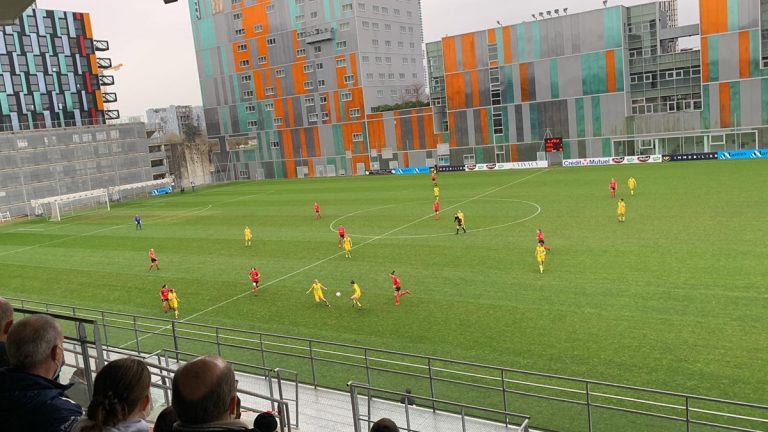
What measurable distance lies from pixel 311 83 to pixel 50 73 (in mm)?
31058

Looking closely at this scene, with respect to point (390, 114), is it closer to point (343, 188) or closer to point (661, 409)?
point (343, 188)

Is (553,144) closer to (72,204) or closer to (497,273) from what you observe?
(497,273)

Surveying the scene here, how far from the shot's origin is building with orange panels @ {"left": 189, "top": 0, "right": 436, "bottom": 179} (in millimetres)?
72812

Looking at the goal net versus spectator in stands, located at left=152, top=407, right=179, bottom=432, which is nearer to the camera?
spectator in stands, located at left=152, top=407, right=179, bottom=432

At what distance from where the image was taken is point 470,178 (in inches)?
2216

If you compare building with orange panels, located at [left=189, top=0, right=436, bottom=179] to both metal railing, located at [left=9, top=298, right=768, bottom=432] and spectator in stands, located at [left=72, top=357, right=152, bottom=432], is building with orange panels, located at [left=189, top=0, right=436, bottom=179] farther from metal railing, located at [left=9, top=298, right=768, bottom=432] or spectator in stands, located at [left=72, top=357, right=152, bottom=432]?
spectator in stands, located at [left=72, top=357, right=152, bottom=432]

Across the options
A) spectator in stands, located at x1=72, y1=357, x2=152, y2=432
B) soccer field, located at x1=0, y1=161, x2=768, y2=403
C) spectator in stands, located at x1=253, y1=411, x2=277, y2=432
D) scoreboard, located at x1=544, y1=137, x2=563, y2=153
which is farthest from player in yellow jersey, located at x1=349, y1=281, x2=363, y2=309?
scoreboard, located at x1=544, y1=137, x2=563, y2=153

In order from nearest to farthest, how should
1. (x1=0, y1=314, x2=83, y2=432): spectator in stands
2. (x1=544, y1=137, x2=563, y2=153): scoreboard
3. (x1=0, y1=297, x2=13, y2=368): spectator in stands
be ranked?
1. (x1=0, y1=314, x2=83, y2=432): spectator in stands
2. (x1=0, y1=297, x2=13, y2=368): spectator in stands
3. (x1=544, y1=137, x2=563, y2=153): scoreboard

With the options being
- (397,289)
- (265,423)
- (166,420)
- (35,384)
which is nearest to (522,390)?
(397,289)

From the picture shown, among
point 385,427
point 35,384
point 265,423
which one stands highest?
point 35,384

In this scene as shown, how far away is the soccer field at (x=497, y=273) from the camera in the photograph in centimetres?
1475

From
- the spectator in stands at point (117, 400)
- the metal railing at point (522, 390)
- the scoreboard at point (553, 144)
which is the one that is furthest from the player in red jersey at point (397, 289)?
the scoreboard at point (553, 144)

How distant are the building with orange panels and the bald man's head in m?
65.9

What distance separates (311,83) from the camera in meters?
76.2
